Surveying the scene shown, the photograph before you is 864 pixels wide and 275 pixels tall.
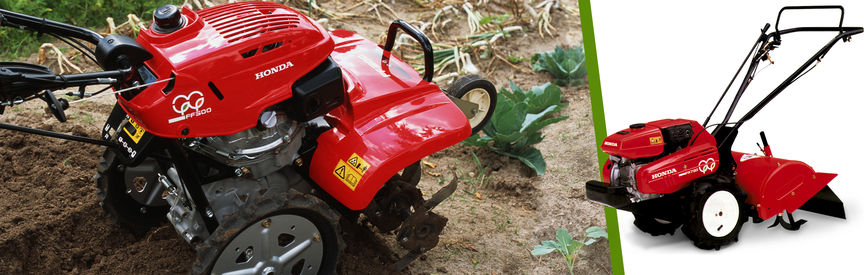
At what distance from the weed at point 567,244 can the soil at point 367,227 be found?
0.18 ft

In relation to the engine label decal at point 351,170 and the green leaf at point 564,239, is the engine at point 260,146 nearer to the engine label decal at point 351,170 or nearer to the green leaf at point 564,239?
the engine label decal at point 351,170

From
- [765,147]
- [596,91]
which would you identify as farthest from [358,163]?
[765,147]

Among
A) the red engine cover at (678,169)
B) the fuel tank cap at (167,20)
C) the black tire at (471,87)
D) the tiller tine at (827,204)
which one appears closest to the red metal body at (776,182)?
the tiller tine at (827,204)

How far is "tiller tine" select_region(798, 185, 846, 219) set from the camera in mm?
4430

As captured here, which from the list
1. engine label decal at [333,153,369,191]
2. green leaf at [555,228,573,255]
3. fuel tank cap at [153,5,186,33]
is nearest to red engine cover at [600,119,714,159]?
green leaf at [555,228,573,255]

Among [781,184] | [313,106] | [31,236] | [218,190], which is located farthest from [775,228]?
[31,236]

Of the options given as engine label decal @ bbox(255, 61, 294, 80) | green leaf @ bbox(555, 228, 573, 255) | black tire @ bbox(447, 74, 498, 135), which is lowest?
green leaf @ bbox(555, 228, 573, 255)

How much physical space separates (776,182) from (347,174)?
7.22 feet

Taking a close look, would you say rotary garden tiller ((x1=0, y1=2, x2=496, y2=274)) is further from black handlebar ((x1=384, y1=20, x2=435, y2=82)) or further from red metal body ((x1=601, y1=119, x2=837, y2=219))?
red metal body ((x1=601, y1=119, x2=837, y2=219))

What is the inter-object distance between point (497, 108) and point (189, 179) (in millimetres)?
2103

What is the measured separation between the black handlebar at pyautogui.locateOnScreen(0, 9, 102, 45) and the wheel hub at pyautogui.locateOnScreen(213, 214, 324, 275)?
95 cm

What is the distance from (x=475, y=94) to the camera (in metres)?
4.69

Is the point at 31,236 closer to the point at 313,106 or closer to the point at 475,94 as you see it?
the point at 313,106

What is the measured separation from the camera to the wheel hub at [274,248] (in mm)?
3383
